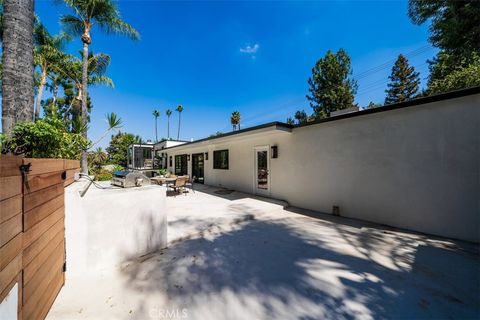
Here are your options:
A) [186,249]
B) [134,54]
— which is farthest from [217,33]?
[186,249]

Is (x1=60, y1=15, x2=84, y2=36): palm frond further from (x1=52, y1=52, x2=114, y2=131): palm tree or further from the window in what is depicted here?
the window

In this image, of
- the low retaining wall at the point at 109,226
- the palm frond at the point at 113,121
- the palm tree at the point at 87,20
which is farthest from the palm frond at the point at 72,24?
the low retaining wall at the point at 109,226

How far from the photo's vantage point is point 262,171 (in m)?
8.11

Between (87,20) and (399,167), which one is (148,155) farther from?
(399,167)

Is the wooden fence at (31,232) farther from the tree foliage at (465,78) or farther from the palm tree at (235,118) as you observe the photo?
the palm tree at (235,118)

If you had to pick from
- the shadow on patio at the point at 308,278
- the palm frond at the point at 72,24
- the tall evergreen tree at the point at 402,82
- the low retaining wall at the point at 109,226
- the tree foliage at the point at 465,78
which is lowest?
the shadow on patio at the point at 308,278

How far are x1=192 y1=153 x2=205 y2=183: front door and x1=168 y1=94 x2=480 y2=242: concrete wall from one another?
6.99 m

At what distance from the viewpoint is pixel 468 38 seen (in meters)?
7.21

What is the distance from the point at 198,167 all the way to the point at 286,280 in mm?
10844

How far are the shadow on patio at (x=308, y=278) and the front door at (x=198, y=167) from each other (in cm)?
868

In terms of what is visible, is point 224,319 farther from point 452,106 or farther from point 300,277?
point 452,106

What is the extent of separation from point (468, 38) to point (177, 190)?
13.6m

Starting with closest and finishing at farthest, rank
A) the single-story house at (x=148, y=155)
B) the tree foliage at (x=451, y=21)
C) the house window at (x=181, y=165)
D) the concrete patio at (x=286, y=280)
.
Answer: the concrete patio at (x=286, y=280)
the tree foliage at (x=451, y=21)
the house window at (x=181, y=165)
the single-story house at (x=148, y=155)

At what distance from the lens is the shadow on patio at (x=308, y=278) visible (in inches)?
80.0
